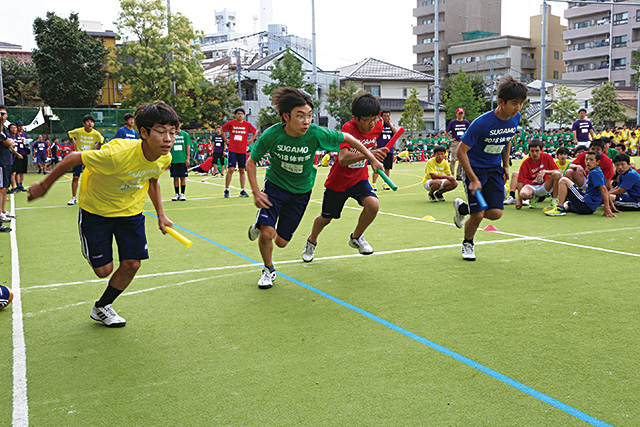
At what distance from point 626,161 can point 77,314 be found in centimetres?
990

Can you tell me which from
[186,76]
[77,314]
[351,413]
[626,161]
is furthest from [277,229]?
[186,76]

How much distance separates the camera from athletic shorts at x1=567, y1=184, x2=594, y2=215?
10469mm

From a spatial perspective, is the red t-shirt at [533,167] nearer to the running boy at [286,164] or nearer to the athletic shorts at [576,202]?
the athletic shorts at [576,202]

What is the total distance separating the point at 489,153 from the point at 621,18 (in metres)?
77.3

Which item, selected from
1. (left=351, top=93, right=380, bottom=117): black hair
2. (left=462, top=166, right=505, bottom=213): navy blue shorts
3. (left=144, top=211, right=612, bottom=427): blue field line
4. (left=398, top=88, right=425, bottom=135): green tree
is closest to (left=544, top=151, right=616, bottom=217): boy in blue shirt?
(left=462, top=166, right=505, bottom=213): navy blue shorts

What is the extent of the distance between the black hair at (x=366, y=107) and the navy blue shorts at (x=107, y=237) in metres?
3.00

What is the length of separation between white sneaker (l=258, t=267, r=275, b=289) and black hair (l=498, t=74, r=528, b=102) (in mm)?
3066

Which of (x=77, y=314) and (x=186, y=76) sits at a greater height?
(x=186, y=76)

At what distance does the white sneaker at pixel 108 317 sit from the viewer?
14.7 ft

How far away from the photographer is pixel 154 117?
13.7ft

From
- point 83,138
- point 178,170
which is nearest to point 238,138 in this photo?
point 178,170

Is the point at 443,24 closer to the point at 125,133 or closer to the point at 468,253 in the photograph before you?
the point at 125,133

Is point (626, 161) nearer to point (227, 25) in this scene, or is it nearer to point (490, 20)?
point (490, 20)

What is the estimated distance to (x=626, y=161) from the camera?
10695 mm
